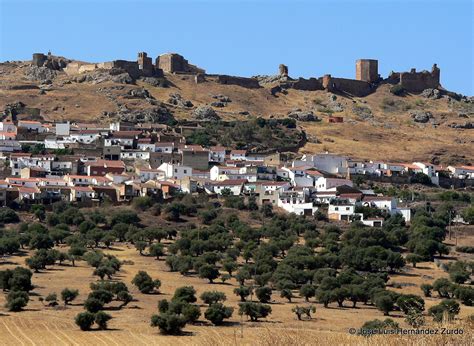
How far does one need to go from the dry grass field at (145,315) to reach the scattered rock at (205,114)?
2931 centimetres

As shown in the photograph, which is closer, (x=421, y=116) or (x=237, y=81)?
(x=421, y=116)

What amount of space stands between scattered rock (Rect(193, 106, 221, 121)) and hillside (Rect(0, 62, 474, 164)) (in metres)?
0.78

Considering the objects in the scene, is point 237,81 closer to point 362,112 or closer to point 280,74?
point 280,74

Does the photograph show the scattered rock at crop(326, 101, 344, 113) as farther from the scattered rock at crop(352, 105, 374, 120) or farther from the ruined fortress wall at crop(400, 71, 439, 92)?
the ruined fortress wall at crop(400, 71, 439, 92)

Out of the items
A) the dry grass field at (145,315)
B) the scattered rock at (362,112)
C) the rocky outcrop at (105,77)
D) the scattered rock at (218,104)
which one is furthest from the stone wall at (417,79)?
the dry grass field at (145,315)

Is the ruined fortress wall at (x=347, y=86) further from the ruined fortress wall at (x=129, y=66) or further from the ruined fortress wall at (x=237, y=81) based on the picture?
the ruined fortress wall at (x=129, y=66)

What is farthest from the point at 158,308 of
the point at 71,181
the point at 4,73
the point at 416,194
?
the point at 4,73

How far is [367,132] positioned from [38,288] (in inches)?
1784

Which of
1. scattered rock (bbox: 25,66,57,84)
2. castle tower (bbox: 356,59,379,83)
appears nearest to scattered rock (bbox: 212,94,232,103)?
scattered rock (bbox: 25,66,57,84)

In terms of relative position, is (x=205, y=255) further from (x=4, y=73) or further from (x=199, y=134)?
(x=4, y=73)

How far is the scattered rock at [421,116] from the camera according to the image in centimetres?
8919

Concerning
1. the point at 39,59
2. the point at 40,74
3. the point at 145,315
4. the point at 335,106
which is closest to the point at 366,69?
the point at 335,106

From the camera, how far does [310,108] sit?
89.4 meters

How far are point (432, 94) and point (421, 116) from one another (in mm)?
7766
